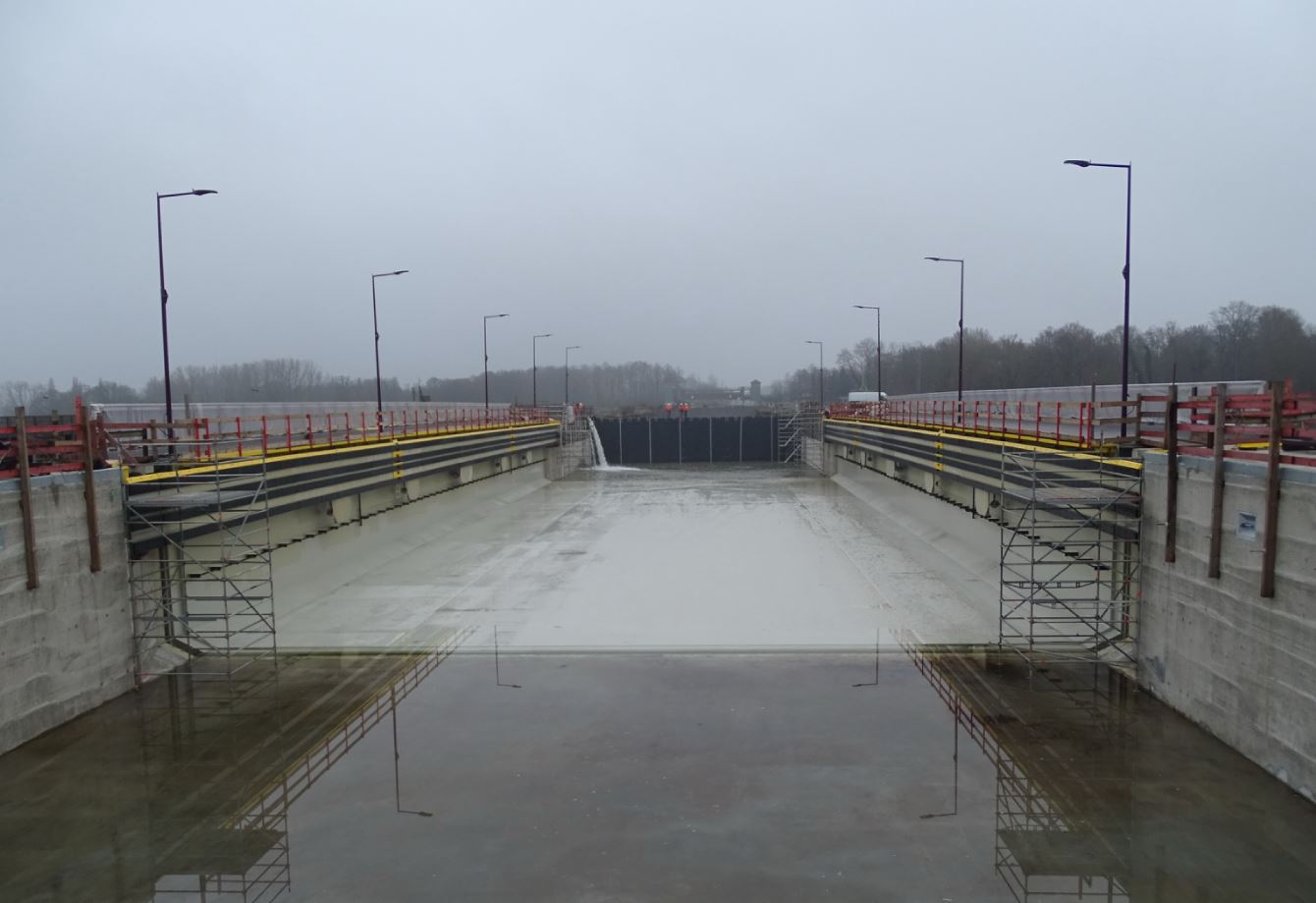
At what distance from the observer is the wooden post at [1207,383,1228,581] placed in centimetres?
1098

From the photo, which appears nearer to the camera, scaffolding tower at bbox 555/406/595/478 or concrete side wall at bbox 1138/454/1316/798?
concrete side wall at bbox 1138/454/1316/798

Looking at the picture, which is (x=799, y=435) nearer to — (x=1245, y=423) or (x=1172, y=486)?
(x=1245, y=423)

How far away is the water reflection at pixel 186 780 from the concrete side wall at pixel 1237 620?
10.1 m

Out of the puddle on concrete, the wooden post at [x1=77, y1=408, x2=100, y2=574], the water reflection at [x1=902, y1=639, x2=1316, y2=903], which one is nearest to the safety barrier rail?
the puddle on concrete

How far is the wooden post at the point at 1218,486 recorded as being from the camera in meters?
11.0

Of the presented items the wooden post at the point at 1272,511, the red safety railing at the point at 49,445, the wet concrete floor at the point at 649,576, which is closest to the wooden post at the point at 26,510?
the red safety railing at the point at 49,445

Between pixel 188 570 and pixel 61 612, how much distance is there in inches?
150

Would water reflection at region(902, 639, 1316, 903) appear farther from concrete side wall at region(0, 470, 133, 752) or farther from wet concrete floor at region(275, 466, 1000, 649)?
concrete side wall at region(0, 470, 133, 752)

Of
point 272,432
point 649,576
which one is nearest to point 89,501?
point 272,432

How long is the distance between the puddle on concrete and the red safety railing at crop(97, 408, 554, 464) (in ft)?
14.5

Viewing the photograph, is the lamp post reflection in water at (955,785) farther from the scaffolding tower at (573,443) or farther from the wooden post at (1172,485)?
the scaffolding tower at (573,443)

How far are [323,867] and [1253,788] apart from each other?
33.0 ft

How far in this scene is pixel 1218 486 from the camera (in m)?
11.0

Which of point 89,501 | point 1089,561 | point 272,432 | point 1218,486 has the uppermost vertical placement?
point 272,432
